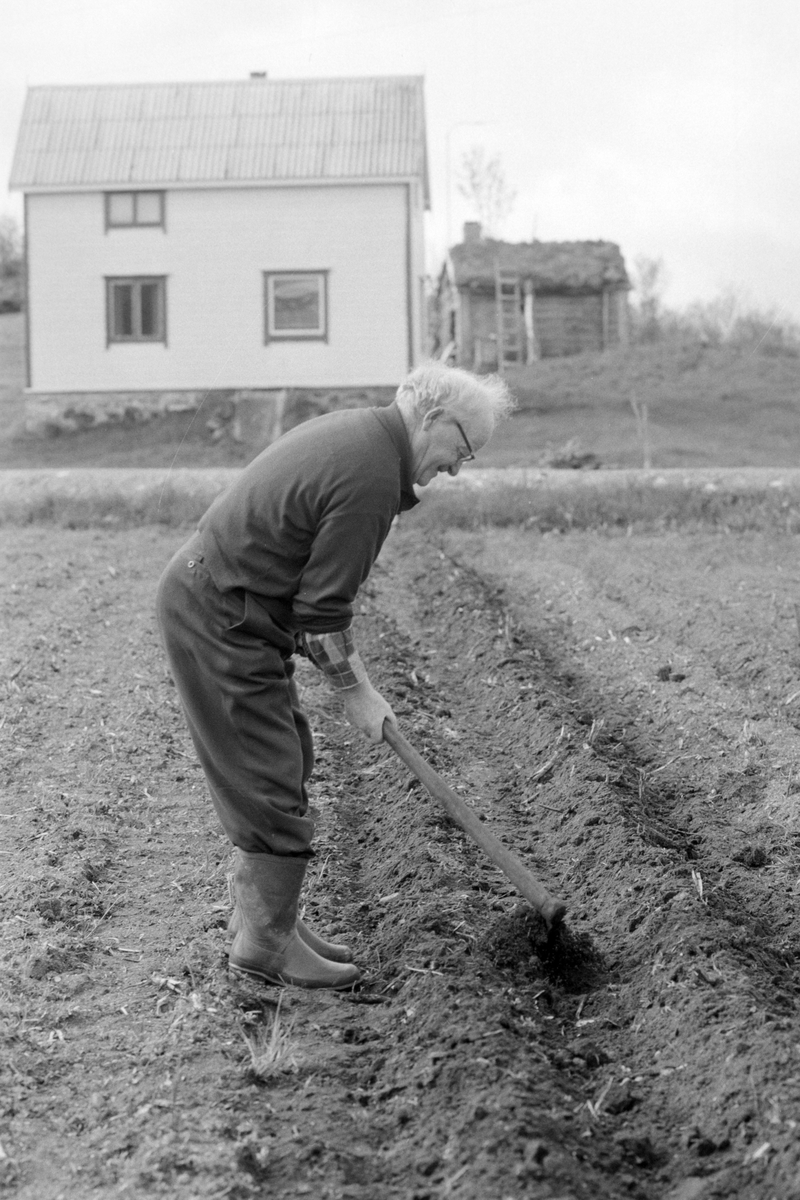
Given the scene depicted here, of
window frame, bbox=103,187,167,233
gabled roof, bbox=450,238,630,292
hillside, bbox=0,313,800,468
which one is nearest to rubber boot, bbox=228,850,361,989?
hillside, bbox=0,313,800,468

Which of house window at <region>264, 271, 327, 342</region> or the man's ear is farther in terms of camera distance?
house window at <region>264, 271, 327, 342</region>

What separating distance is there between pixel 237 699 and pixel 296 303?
882 inches

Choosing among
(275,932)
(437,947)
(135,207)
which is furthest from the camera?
(135,207)

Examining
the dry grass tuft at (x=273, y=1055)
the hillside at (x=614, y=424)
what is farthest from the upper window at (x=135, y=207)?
the dry grass tuft at (x=273, y=1055)

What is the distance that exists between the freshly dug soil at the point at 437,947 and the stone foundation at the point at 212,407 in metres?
17.1

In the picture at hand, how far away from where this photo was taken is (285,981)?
419 centimetres

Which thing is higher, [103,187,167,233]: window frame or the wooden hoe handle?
[103,187,167,233]: window frame

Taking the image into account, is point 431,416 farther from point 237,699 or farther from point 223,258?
point 223,258

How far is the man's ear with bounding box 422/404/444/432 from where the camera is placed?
3.88 meters

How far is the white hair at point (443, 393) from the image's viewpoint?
12.7ft

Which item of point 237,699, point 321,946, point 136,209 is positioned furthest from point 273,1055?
point 136,209

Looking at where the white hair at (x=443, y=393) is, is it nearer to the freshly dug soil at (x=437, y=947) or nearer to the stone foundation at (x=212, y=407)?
the freshly dug soil at (x=437, y=947)

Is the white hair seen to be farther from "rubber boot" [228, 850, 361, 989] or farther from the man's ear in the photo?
"rubber boot" [228, 850, 361, 989]

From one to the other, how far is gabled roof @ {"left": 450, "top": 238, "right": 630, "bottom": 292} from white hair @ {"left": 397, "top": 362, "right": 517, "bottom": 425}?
101 feet
